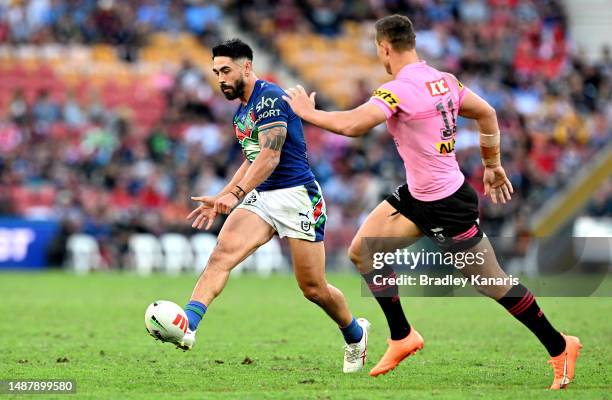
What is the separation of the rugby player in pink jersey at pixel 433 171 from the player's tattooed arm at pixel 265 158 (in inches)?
12.9

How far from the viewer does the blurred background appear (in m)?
26.4

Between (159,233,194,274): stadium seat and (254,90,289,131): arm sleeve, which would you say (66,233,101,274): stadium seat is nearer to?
(159,233,194,274): stadium seat

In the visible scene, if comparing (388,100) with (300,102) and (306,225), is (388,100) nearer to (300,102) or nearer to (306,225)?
(300,102)

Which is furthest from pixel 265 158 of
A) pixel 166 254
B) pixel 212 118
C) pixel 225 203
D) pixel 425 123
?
pixel 212 118

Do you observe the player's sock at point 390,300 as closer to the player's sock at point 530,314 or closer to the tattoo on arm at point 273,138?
the player's sock at point 530,314

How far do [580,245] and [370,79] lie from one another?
33.5 ft

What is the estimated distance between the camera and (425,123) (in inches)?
348

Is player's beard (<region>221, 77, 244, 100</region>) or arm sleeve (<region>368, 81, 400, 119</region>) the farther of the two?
player's beard (<region>221, 77, 244, 100</region>)

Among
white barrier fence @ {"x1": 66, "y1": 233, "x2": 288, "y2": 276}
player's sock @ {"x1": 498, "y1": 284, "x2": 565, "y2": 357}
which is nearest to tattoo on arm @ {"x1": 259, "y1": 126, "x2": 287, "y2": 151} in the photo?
player's sock @ {"x1": 498, "y1": 284, "x2": 565, "y2": 357}

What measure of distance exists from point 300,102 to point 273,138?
78 centimetres

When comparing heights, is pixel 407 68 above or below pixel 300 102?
above

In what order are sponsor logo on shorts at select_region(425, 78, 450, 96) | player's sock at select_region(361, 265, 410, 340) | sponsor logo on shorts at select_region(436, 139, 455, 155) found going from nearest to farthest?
sponsor logo on shorts at select_region(425, 78, 450, 96) → sponsor logo on shorts at select_region(436, 139, 455, 155) → player's sock at select_region(361, 265, 410, 340)

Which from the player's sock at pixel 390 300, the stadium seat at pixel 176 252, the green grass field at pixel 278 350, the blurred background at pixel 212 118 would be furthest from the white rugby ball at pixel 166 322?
the stadium seat at pixel 176 252

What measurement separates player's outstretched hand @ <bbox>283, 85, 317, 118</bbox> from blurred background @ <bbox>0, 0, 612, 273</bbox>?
46.7 ft
